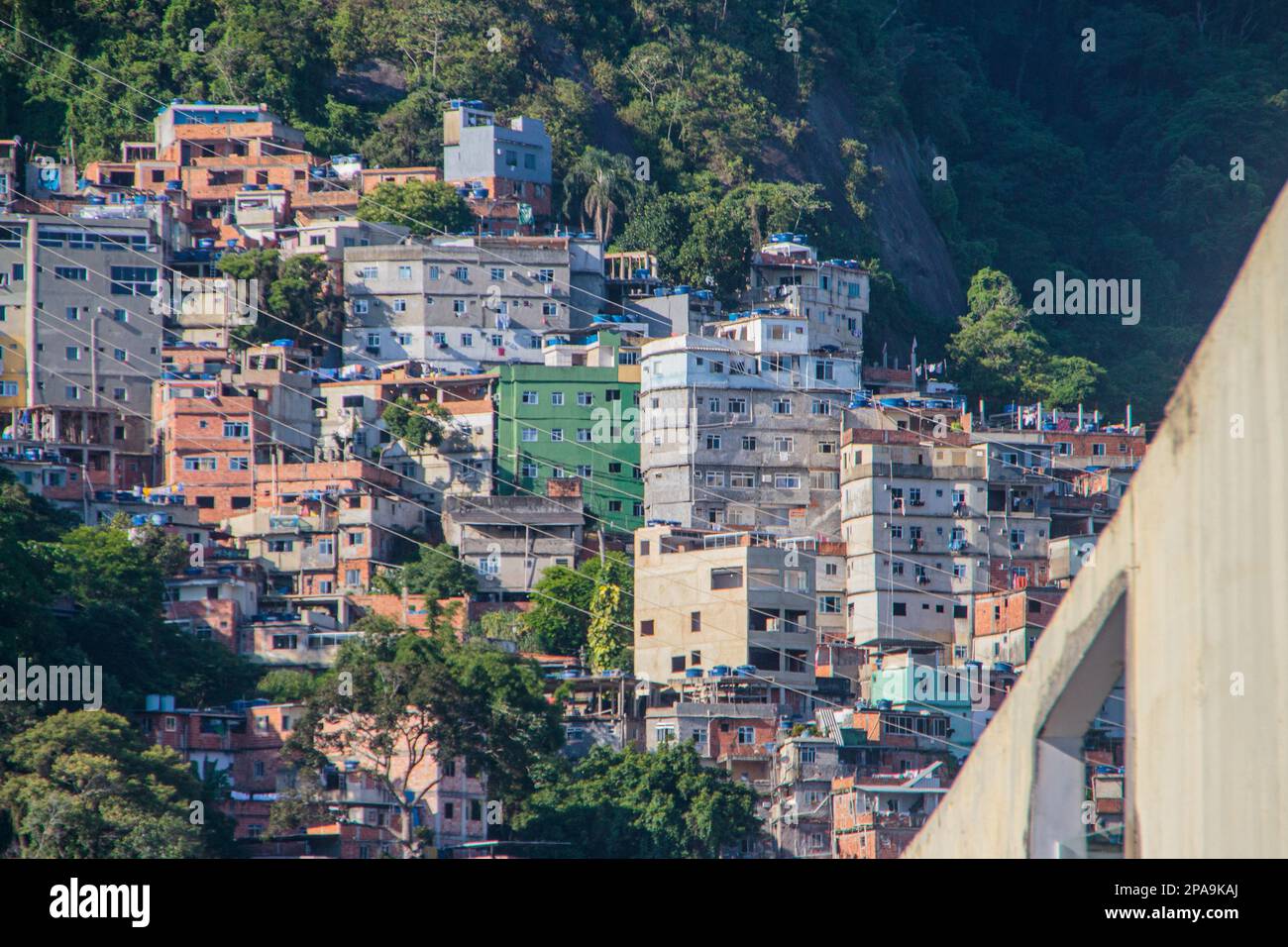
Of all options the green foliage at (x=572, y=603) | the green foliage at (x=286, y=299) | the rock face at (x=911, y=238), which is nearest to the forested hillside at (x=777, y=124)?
the rock face at (x=911, y=238)

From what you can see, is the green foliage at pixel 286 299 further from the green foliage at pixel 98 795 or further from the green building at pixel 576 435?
the green foliage at pixel 98 795

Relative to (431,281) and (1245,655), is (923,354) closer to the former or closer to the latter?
(431,281)

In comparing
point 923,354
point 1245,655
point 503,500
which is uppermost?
point 923,354

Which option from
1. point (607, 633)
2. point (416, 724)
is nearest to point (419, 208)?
point (607, 633)

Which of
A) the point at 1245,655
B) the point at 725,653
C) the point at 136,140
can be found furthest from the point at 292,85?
the point at 1245,655

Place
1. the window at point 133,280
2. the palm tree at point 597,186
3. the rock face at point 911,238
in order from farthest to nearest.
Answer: the rock face at point 911,238, the palm tree at point 597,186, the window at point 133,280
